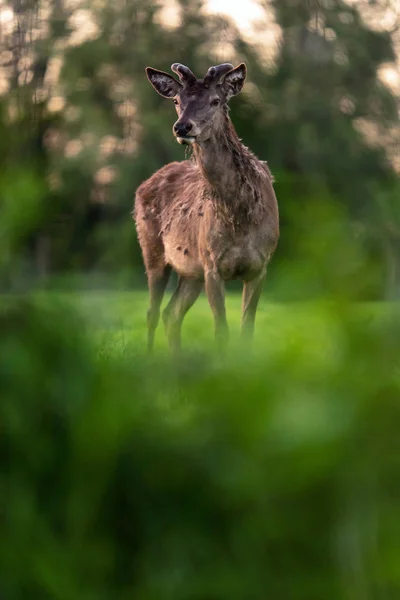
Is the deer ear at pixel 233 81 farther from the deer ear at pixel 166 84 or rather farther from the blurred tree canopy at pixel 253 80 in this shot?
the blurred tree canopy at pixel 253 80

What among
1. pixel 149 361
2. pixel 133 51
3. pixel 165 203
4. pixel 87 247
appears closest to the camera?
pixel 149 361

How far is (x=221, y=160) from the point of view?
29.9ft

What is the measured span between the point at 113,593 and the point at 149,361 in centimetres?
26

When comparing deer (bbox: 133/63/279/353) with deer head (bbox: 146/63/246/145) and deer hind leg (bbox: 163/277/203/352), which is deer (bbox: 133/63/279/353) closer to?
deer head (bbox: 146/63/246/145)

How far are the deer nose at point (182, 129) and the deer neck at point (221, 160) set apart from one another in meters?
0.59

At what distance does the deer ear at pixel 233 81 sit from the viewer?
30.0ft

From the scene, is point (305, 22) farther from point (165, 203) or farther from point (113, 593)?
point (113, 593)

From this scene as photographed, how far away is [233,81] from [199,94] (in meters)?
0.47

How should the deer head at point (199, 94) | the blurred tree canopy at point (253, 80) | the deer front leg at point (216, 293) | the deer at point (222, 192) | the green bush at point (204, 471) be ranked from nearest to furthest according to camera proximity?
the green bush at point (204, 471), the deer head at point (199, 94), the deer at point (222, 192), the deer front leg at point (216, 293), the blurred tree canopy at point (253, 80)

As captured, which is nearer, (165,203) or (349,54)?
(165,203)

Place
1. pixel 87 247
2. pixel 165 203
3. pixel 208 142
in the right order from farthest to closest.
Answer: pixel 165 203 < pixel 208 142 < pixel 87 247

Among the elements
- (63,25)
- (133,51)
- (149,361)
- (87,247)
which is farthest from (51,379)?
(133,51)

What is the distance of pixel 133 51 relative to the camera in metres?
41.7

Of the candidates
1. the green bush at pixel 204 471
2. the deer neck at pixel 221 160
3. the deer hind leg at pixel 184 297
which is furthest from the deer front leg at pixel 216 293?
the green bush at pixel 204 471
